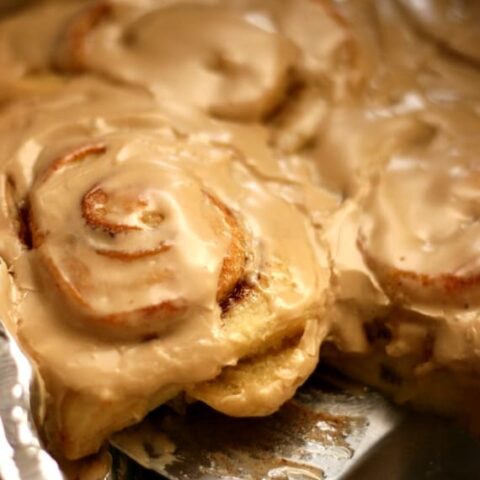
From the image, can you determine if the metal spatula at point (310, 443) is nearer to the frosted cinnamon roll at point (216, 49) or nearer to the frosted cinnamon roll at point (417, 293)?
the frosted cinnamon roll at point (417, 293)

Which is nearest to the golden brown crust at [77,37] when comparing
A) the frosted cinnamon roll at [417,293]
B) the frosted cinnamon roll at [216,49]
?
the frosted cinnamon roll at [216,49]

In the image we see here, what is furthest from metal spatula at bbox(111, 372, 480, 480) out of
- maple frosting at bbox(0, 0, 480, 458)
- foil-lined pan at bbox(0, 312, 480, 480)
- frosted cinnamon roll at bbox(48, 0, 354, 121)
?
frosted cinnamon roll at bbox(48, 0, 354, 121)

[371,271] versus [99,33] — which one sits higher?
[99,33]

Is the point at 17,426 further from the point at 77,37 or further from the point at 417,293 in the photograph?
the point at 77,37

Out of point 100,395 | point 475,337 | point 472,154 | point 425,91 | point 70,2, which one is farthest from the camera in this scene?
point 70,2

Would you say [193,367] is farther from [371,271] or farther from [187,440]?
[371,271]

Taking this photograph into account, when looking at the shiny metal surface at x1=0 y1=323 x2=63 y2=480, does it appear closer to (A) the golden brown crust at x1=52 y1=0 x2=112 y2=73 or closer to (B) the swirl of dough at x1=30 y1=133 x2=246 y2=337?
(B) the swirl of dough at x1=30 y1=133 x2=246 y2=337

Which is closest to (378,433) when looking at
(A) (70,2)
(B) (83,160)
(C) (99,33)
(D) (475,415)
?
(D) (475,415)
